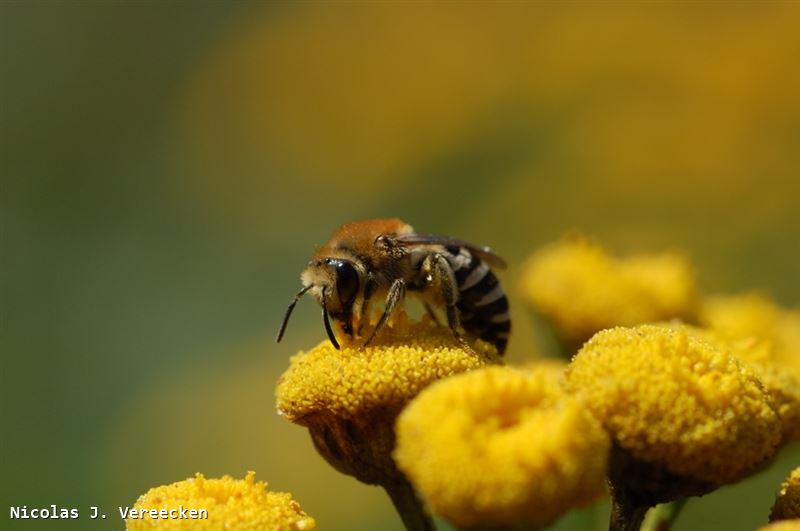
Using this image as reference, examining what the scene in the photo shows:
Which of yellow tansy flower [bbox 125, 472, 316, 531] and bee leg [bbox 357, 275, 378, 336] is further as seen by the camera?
bee leg [bbox 357, 275, 378, 336]

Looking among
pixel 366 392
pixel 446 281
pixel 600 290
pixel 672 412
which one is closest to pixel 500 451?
pixel 672 412

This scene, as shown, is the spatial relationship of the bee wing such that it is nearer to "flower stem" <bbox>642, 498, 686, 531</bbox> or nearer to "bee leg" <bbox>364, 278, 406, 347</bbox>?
"bee leg" <bbox>364, 278, 406, 347</bbox>

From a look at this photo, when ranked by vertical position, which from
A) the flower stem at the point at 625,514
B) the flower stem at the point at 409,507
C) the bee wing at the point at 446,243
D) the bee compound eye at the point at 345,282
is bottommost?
the flower stem at the point at 625,514

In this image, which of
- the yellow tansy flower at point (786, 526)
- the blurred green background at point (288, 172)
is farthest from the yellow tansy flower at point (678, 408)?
the blurred green background at point (288, 172)

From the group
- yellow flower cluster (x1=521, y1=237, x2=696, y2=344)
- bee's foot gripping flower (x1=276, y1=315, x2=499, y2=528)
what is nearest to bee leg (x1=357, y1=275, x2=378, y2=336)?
bee's foot gripping flower (x1=276, y1=315, x2=499, y2=528)

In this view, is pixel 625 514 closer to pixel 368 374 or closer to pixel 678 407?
pixel 678 407

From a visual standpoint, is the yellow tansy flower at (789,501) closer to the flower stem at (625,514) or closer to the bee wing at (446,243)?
the flower stem at (625,514)

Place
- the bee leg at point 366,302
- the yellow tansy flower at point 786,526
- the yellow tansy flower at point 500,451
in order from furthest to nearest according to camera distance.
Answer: the bee leg at point 366,302 → the yellow tansy flower at point 786,526 → the yellow tansy flower at point 500,451

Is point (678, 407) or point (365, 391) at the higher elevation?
point (365, 391)
